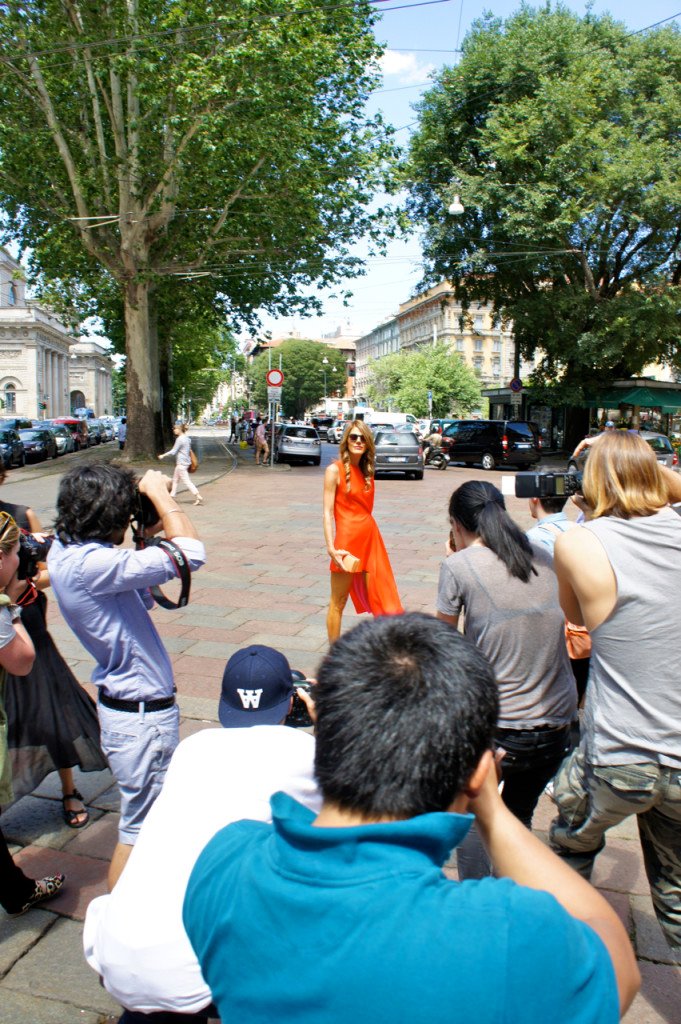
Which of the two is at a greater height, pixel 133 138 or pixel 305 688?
pixel 133 138

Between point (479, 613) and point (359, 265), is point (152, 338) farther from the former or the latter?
point (479, 613)

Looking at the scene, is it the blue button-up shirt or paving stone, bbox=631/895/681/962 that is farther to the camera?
paving stone, bbox=631/895/681/962

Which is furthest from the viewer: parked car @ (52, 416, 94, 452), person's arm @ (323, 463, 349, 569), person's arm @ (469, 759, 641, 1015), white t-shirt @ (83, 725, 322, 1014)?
parked car @ (52, 416, 94, 452)

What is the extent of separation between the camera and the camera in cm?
326

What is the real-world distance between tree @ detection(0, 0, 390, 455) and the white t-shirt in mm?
18208

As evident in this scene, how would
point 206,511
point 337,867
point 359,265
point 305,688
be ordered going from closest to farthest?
point 337,867, point 305,688, point 206,511, point 359,265

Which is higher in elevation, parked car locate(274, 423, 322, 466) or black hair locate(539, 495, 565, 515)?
black hair locate(539, 495, 565, 515)

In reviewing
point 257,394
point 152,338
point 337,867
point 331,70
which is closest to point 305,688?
point 337,867

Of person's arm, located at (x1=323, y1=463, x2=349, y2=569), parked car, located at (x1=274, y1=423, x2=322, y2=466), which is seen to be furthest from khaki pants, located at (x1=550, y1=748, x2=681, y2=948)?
parked car, located at (x1=274, y1=423, x2=322, y2=466)

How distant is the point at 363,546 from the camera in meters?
5.57

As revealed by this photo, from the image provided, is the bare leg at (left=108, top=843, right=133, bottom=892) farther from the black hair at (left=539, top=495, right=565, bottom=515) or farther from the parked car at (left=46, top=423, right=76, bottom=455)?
the parked car at (left=46, top=423, right=76, bottom=455)

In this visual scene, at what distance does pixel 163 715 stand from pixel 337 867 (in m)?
1.76

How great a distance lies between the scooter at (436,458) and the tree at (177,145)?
675 centimetres

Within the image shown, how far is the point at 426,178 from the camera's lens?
104 ft
